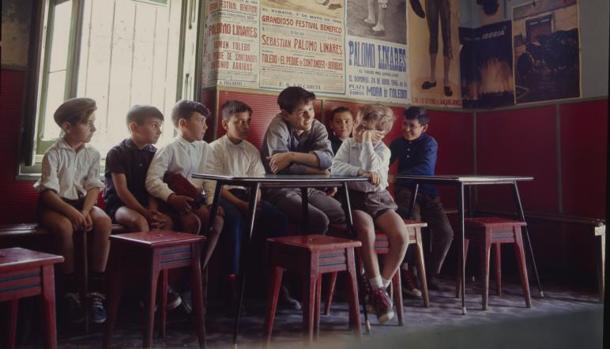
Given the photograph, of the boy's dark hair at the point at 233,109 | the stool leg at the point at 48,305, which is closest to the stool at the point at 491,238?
the boy's dark hair at the point at 233,109

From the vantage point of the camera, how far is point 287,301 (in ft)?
10.4

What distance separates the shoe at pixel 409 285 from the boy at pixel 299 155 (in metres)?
0.81

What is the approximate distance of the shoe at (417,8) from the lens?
15.3 ft

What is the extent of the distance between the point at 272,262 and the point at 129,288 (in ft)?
3.88

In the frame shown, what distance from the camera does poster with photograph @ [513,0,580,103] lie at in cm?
404

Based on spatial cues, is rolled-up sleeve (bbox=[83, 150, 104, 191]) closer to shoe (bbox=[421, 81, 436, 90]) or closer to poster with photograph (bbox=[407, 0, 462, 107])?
poster with photograph (bbox=[407, 0, 462, 107])

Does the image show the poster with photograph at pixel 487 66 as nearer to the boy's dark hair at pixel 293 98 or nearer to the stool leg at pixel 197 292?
the boy's dark hair at pixel 293 98

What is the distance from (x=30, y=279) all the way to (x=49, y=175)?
3.69 ft

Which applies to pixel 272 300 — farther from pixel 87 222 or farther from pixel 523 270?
pixel 523 270

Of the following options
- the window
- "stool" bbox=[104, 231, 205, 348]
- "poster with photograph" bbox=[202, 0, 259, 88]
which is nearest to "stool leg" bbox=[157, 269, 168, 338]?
A: "stool" bbox=[104, 231, 205, 348]

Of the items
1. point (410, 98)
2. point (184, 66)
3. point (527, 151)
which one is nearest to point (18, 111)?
point (184, 66)

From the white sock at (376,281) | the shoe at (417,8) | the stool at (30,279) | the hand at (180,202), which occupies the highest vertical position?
the shoe at (417,8)

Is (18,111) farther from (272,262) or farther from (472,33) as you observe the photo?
(472,33)

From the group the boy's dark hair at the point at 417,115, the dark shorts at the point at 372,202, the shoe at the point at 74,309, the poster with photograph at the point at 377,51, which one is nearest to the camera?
the shoe at the point at 74,309
